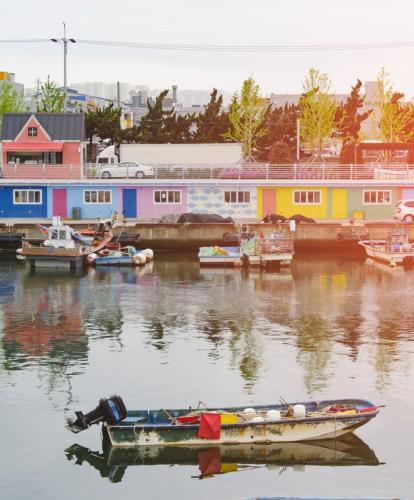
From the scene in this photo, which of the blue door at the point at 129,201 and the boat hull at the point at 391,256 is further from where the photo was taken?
the blue door at the point at 129,201

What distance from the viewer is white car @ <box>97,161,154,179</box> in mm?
92875

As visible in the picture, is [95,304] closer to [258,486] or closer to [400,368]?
[400,368]

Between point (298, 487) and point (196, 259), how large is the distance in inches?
2124

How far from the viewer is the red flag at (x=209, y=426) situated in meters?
29.0

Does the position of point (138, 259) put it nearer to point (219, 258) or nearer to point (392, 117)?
point (219, 258)

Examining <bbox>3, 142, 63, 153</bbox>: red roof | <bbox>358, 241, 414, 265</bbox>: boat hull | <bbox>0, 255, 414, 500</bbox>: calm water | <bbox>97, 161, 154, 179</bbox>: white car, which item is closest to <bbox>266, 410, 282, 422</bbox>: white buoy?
<bbox>0, 255, 414, 500</bbox>: calm water

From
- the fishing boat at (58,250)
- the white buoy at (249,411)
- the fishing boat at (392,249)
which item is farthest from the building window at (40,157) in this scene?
the white buoy at (249,411)

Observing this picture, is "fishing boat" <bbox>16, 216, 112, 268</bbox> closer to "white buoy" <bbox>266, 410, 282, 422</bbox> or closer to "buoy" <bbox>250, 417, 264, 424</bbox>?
"buoy" <bbox>250, 417, 264, 424</bbox>

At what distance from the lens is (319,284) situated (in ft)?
216

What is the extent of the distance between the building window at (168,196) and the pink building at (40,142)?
26.8ft

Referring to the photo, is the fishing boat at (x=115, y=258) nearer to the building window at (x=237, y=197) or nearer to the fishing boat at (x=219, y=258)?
the fishing boat at (x=219, y=258)

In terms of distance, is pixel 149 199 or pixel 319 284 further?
pixel 149 199

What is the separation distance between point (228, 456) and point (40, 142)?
7058 centimetres

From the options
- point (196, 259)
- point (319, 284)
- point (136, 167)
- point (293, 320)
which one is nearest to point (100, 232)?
point (196, 259)
